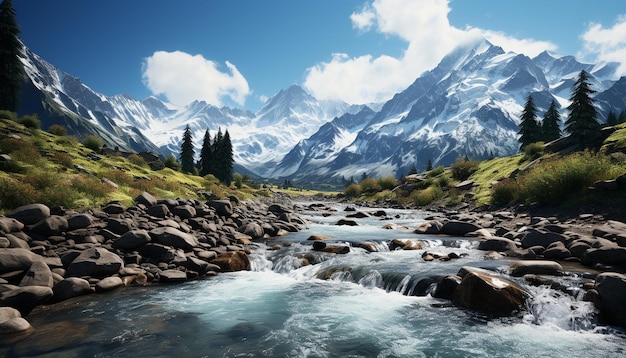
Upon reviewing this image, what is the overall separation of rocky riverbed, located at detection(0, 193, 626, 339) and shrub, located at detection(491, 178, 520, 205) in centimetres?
939

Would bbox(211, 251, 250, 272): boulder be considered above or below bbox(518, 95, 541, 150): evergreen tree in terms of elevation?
below

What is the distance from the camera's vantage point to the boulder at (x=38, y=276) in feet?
33.0

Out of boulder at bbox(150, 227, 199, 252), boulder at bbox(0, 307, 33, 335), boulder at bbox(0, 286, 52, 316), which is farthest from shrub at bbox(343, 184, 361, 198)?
boulder at bbox(0, 307, 33, 335)

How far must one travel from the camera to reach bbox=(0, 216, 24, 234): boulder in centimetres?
1243

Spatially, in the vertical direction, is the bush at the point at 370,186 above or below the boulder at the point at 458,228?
above

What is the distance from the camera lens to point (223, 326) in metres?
9.38

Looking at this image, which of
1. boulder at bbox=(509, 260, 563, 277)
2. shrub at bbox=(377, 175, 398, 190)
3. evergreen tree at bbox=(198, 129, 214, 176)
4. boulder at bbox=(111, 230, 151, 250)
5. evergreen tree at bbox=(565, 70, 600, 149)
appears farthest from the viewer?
evergreen tree at bbox=(198, 129, 214, 176)

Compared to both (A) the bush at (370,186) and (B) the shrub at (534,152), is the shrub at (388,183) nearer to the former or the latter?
(A) the bush at (370,186)

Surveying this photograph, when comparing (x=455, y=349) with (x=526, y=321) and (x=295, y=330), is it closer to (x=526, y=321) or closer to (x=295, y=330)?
(x=526, y=321)

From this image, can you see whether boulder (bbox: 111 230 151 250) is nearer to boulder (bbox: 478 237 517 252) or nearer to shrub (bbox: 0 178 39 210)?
shrub (bbox: 0 178 39 210)

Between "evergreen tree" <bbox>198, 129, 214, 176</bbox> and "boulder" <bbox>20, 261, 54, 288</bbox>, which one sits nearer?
"boulder" <bbox>20, 261, 54, 288</bbox>

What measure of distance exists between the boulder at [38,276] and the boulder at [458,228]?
72.7 feet

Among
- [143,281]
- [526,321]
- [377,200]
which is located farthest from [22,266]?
[377,200]

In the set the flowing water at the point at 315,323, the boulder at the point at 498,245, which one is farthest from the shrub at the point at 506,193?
the flowing water at the point at 315,323
